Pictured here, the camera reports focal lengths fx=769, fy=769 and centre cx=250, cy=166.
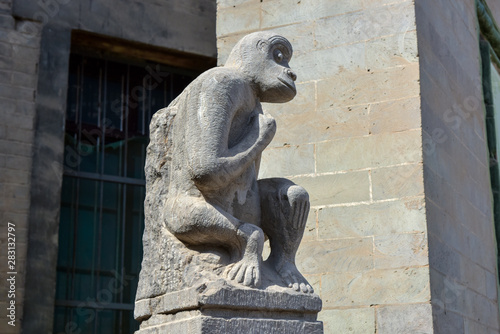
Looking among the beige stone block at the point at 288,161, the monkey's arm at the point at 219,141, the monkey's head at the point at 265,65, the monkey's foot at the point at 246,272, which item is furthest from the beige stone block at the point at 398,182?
the monkey's foot at the point at 246,272

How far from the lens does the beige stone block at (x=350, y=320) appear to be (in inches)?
224

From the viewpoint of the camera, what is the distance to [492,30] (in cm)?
836

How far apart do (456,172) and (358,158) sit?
1.04 m

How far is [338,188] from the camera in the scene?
608 centimetres

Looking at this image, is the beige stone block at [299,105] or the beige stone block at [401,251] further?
the beige stone block at [299,105]

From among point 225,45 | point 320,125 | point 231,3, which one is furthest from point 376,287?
point 231,3

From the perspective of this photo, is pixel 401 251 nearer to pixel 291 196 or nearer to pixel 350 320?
pixel 350 320

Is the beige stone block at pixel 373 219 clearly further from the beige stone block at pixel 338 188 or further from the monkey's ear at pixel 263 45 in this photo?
the monkey's ear at pixel 263 45

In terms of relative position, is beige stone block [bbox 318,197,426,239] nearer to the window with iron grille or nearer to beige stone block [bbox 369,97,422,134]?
beige stone block [bbox 369,97,422,134]

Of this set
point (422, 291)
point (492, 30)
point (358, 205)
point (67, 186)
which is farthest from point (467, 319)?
point (67, 186)

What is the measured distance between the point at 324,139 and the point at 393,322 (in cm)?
156

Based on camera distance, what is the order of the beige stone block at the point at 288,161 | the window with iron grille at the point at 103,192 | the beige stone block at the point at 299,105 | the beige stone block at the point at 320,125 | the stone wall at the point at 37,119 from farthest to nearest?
the window with iron grille at the point at 103,192 < the stone wall at the point at 37,119 < the beige stone block at the point at 299,105 < the beige stone block at the point at 288,161 < the beige stone block at the point at 320,125

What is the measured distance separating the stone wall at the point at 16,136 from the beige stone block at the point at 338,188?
13.6 ft

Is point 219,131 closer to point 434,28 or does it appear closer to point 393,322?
point 393,322
